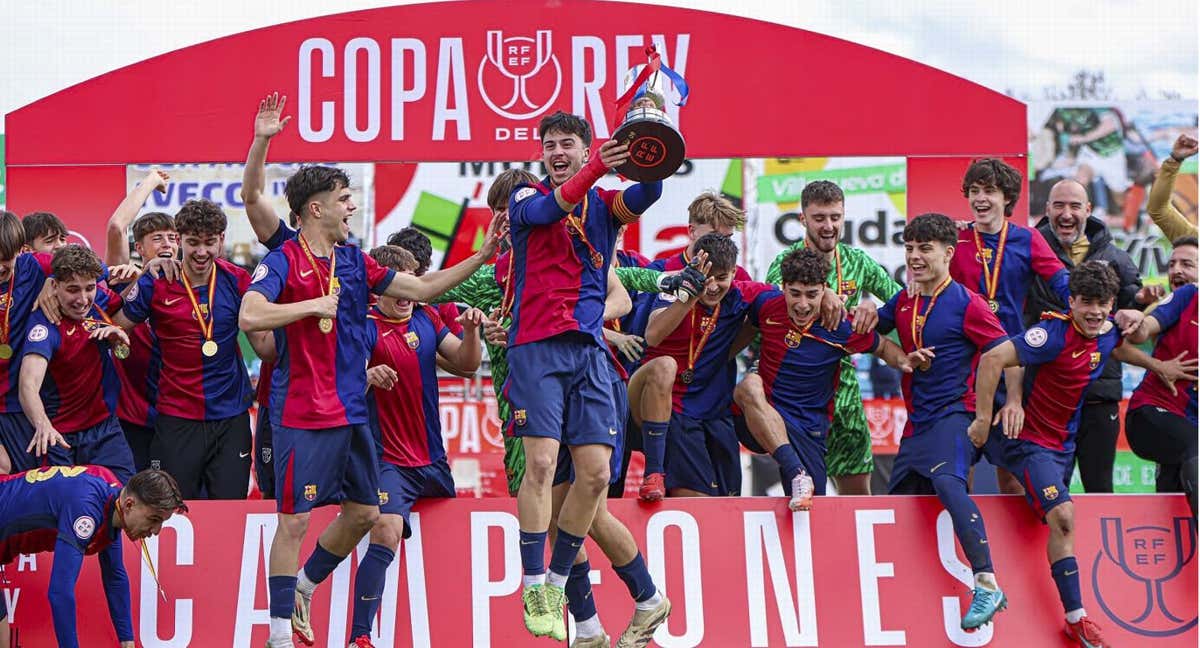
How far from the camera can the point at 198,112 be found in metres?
10.4

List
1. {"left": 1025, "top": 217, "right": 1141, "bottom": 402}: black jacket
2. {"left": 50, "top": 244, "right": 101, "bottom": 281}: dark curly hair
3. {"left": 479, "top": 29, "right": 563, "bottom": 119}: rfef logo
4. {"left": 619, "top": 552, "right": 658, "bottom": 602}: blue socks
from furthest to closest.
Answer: {"left": 479, "top": 29, "right": 563, "bottom": 119}: rfef logo < {"left": 1025, "top": 217, "right": 1141, "bottom": 402}: black jacket < {"left": 50, "top": 244, "right": 101, "bottom": 281}: dark curly hair < {"left": 619, "top": 552, "right": 658, "bottom": 602}: blue socks

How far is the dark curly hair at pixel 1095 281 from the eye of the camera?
24.1 feet

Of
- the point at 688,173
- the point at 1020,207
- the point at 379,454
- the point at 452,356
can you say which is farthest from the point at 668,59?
the point at 379,454

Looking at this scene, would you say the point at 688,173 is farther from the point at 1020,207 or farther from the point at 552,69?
the point at 1020,207

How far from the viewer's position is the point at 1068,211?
8.44m

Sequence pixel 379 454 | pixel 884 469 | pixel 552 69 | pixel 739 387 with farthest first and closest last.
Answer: pixel 884 469 < pixel 552 69 < pixel 739 387 < pixel 379 454

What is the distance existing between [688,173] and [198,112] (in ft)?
12.0

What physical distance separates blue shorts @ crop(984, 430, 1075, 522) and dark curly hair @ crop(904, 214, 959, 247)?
3.64 feet

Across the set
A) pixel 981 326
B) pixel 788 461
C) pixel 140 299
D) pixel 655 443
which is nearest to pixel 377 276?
pixel 140 299

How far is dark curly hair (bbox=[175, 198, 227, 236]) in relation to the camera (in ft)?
25.2

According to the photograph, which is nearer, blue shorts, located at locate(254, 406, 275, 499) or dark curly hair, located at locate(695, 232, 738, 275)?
dark curly hair, located at locate(695, 232, 738, 275)

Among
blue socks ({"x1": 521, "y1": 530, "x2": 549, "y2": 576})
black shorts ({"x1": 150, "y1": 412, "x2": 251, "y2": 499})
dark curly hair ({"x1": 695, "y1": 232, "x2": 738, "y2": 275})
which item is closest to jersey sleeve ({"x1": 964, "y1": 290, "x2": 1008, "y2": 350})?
dark curly hair ({"x1": 695, "y1": 232, "x2": 738, "y2": 275})

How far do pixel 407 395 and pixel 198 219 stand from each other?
1.53 m

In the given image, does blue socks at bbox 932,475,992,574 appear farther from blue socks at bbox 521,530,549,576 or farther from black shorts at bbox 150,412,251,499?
black shorts at bbox 150,412,251,499
